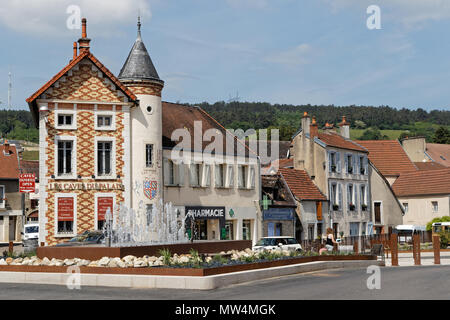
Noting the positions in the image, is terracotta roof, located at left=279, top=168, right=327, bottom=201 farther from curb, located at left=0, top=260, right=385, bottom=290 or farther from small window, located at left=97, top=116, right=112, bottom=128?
curb, located at left=0, top=260, right=385, bottom=290

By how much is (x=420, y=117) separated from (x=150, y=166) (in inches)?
5698

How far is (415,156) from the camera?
79.6 meters

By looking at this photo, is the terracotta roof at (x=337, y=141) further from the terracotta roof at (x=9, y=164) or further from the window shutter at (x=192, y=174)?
the terracotta roof at (x=9, y=164)

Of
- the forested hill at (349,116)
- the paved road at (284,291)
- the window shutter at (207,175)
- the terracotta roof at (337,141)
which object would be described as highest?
the forested hill at (349,116)

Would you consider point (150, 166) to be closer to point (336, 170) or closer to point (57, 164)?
point (57, 164)

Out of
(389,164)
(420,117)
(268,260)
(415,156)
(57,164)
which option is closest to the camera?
(268,260)

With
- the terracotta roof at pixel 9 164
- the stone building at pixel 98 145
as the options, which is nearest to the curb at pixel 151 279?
the stone building at pixel 98 145

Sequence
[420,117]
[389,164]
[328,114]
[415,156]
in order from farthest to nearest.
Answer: [420,117]
[328,114]
[415,156]
[389,164]

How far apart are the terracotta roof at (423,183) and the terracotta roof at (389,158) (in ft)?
7.34

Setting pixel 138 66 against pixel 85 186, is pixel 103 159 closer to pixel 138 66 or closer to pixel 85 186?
pixel 85 186

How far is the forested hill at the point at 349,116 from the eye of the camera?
144 m

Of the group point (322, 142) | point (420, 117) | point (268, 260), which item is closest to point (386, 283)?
point (268, 260)

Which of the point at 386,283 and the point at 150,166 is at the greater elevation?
the point at 150,166

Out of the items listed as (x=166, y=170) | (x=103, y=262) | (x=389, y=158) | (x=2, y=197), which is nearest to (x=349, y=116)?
(x=389, y=158)
